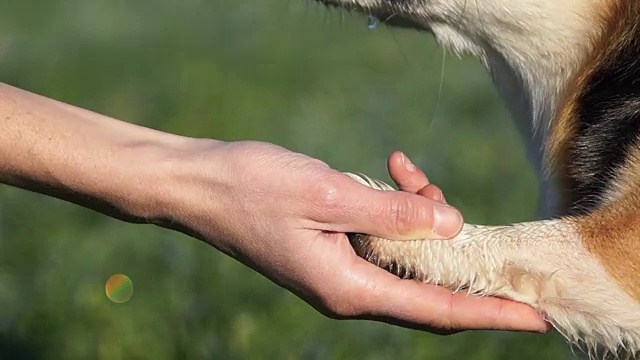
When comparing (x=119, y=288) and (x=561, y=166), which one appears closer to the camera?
(x=561, y=166)

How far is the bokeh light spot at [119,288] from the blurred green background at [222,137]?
33mm

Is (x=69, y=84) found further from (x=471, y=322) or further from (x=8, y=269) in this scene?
(x=471, y=322)

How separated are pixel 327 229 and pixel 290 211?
10cm

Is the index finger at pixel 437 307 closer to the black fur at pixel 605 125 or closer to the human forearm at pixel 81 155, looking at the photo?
the black fur at pixel 605 125

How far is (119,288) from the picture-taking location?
4.41 meters

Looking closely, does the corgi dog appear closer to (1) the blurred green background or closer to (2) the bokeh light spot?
(1) the blurred green background

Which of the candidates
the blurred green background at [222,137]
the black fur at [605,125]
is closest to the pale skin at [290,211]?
the black fur at [605,125]

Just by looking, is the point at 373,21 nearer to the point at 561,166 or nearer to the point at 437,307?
the point at 561,166

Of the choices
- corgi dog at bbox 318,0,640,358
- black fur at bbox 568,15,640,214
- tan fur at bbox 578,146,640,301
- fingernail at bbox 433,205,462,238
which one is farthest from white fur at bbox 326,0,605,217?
fingernail at bbox 433,205,462,238

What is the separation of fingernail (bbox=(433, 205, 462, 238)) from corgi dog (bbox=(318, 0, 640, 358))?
30 mm

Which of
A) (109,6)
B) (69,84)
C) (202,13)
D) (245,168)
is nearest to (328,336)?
(245,168)

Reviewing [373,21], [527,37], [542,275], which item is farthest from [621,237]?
[373,21]

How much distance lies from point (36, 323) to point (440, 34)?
181 cm

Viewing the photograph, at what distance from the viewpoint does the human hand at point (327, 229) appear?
254 cm
